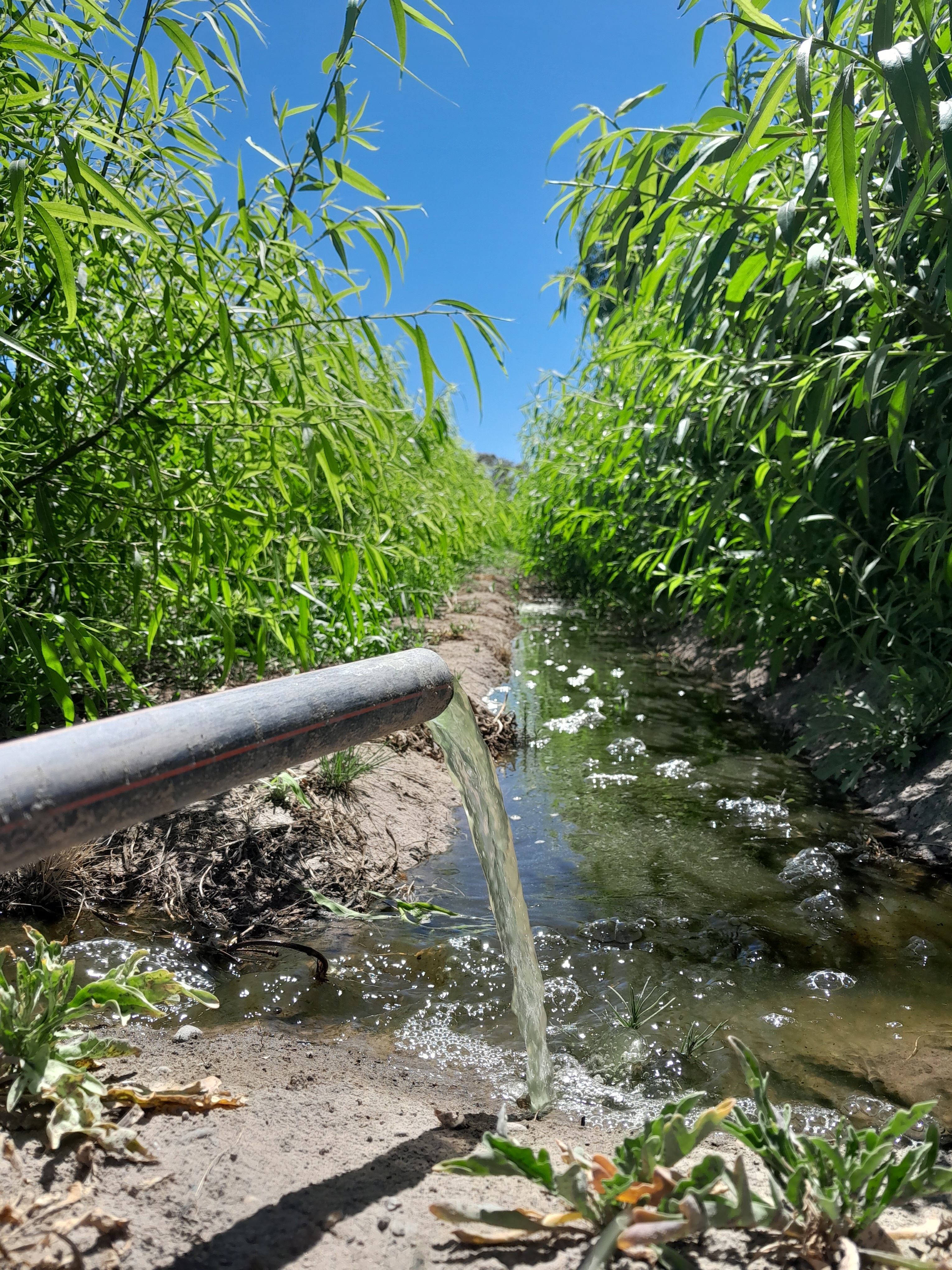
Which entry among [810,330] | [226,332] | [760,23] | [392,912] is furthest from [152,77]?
[810,330]

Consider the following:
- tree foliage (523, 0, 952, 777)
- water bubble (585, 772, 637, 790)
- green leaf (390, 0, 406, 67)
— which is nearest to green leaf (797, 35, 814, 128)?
tree foliage (523, 0, 952, 777)

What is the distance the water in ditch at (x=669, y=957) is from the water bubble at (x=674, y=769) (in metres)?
0.10

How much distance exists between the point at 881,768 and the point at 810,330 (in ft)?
6.05

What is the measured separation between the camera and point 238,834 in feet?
8.11

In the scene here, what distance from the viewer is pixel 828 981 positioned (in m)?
2.15

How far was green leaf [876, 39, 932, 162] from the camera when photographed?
1.34 m

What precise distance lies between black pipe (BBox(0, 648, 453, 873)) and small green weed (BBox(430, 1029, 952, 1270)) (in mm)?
538

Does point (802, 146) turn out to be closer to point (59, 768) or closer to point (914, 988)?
point (914, 988)

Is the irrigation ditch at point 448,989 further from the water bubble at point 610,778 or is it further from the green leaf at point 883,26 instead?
the green leaf at point 883,26

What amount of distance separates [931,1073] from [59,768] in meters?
1.85

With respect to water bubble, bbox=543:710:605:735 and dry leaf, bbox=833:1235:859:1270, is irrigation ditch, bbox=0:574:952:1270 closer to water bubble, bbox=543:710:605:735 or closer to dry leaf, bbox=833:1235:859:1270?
dry leaf, bbox=833:1235:859:1270

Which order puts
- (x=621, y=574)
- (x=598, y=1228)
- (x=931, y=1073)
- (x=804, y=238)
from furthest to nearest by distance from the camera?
1. (x=621, y=574)
2. (x=804, y=238)
3. (x=931, y=1073)
4. (x=598, y=1228)

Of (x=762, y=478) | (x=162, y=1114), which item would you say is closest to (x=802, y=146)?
(x=762, y=478)

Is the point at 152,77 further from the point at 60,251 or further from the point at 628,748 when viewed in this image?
the point at 628,748
